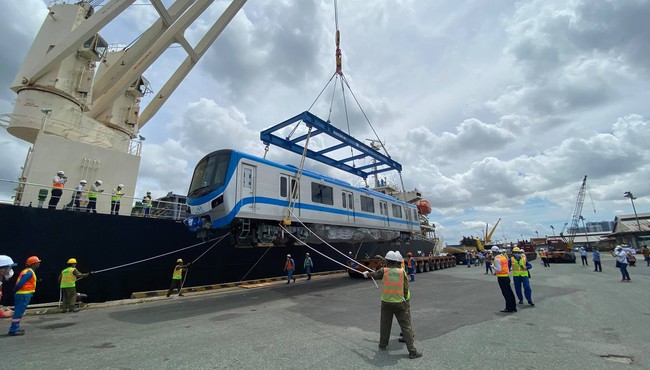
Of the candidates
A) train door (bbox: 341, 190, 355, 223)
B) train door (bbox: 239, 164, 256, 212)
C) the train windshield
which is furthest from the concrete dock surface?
train door (bbox: 341, 190, 355, 223)

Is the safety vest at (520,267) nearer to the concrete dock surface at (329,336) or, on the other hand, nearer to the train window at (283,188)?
the concrete dock surface at (329,336)

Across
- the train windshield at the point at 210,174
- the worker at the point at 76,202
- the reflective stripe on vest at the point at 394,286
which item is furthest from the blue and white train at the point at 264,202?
the reflective stripe on vest at the point at 394,286

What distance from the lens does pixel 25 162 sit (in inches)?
422

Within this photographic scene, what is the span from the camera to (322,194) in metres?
12.0

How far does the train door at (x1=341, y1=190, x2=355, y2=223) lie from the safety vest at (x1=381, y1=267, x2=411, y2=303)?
857cm

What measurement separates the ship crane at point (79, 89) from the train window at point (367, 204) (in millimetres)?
9988

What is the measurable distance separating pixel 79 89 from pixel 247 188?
901 centimetres

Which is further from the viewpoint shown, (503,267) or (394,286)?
(503,267)

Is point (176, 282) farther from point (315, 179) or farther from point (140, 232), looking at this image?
point (315, 179)

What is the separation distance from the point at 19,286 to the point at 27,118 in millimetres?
8267

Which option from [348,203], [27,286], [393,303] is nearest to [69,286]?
[27,286]

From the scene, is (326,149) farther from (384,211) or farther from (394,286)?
(394,286)

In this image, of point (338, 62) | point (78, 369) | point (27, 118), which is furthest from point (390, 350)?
point (27, 118)

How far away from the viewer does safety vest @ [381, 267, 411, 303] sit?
4453 mm
